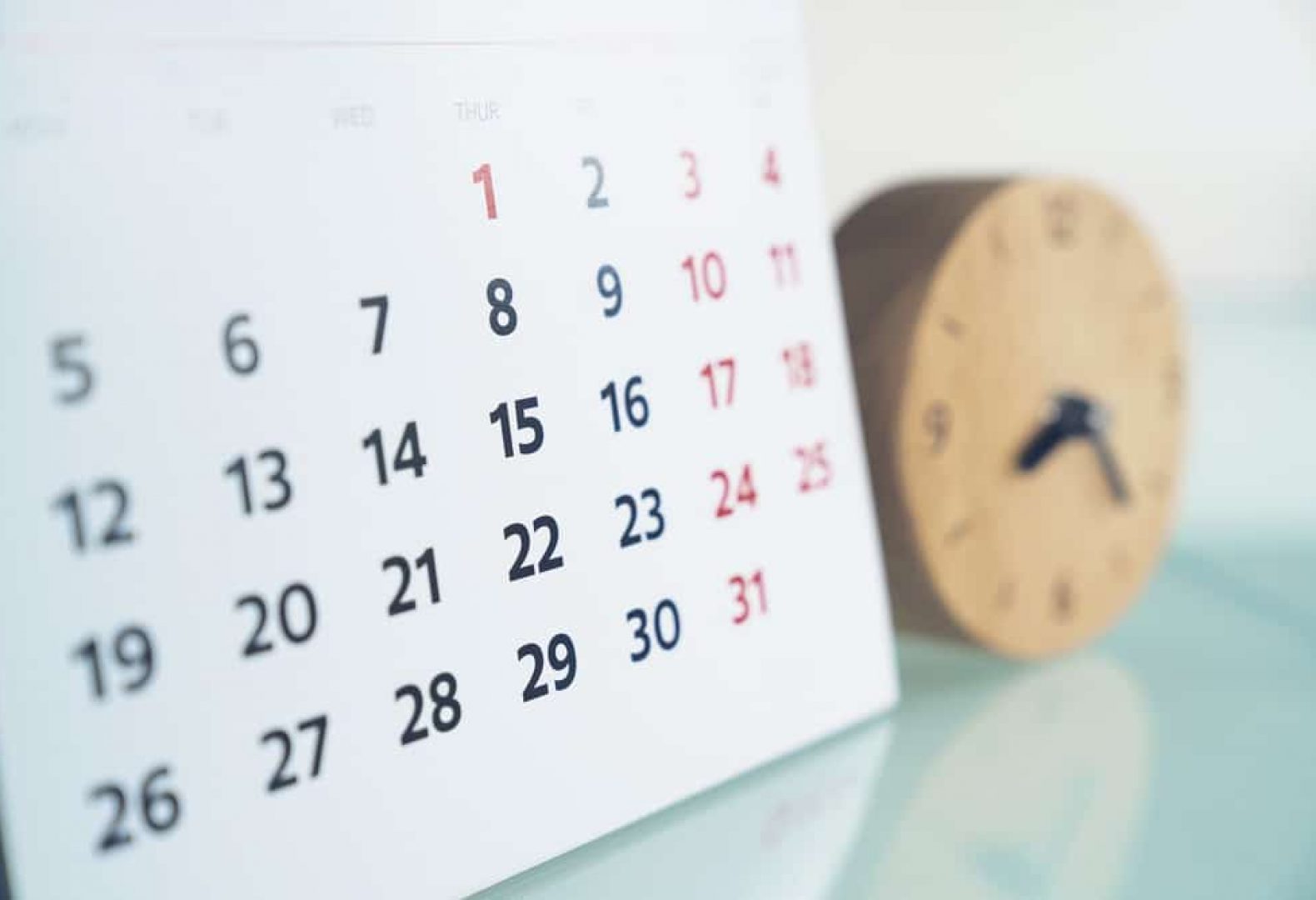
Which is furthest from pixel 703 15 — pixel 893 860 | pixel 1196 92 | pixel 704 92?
pixel 1196 92

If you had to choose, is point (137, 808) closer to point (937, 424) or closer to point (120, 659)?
point (120, 659)

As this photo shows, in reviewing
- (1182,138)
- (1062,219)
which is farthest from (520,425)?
(1182,138)

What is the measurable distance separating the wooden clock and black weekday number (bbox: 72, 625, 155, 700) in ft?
1.37

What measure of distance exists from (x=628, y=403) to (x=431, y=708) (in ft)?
0.54

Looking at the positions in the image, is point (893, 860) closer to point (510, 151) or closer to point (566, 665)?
point (566, 665)

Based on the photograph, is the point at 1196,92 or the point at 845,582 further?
the point at 1196,92

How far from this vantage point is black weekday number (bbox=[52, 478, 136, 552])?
58 cm

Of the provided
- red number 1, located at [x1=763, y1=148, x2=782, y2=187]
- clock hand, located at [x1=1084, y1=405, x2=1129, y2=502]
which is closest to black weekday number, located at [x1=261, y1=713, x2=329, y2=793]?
red number 1, located at [x1=763, y1=148, x2=782, y2=187]

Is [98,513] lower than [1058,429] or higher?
higher

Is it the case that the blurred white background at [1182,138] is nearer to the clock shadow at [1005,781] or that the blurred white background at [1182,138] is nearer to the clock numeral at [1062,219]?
the clock numeral at [1062,219]

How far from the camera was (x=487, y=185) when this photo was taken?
695 millimetres

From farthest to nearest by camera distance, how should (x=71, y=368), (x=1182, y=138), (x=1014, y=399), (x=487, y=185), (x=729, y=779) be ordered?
(x=1182, y=138)
(x=1014, y=399)
(x=729, y=779)
(x=487, y=185)
(x=71, y=368)

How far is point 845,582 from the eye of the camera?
843mm

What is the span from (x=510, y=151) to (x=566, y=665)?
8.9 inches
